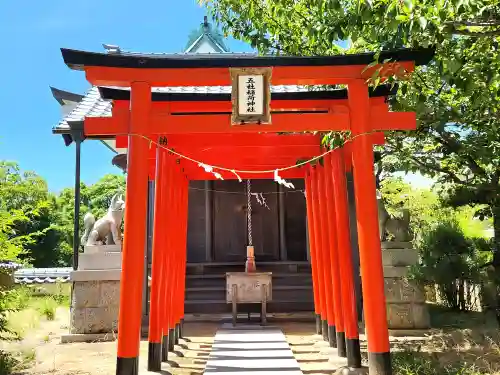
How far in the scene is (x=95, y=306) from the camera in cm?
871

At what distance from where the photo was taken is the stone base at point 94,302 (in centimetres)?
864

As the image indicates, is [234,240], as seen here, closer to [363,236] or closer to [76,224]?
[76,224]

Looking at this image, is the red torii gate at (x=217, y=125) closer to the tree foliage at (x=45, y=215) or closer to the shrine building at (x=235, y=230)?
the tree foliage at (x=45, y=215)

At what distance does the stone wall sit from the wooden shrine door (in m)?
4.21

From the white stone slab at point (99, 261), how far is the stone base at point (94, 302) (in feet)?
0.44

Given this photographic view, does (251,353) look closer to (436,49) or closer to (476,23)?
(436,49)

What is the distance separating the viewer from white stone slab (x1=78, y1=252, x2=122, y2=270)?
887 centimetres

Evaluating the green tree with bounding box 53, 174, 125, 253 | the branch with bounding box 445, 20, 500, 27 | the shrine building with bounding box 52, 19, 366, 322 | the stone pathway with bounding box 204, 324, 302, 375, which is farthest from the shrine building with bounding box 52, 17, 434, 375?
the green tree with bounding box 53, 174, 125, 253

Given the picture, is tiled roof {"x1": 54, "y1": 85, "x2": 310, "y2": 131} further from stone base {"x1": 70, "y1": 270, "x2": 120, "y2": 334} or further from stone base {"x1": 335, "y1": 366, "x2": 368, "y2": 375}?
stone base {"x1": 335, "y1": 366, "x2": 368, "y2": 375}

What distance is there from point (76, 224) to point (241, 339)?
4.17m

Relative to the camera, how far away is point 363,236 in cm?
484

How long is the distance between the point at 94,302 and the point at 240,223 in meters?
5.19

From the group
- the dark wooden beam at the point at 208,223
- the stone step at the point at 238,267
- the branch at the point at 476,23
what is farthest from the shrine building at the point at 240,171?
the dark wooden beam at the point at 208,223

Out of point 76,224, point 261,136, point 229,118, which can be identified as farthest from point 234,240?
point 229,118
